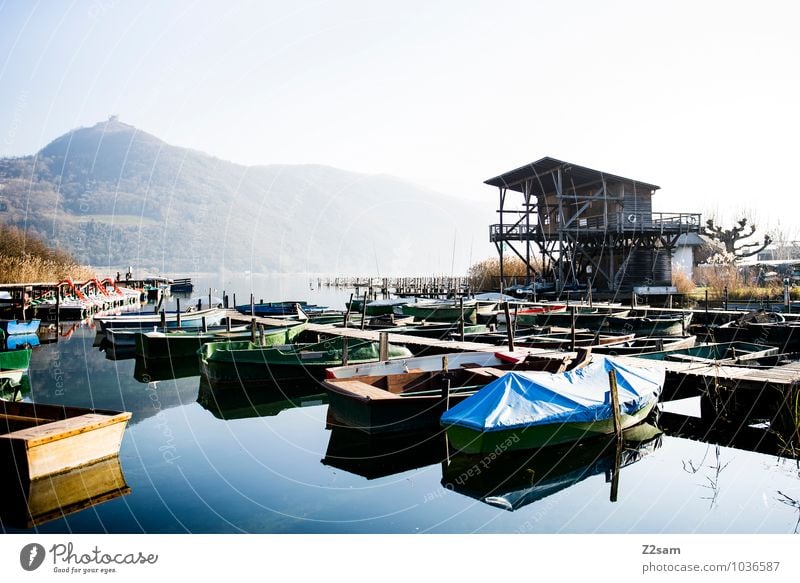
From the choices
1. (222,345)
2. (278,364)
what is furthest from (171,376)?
(278,364)

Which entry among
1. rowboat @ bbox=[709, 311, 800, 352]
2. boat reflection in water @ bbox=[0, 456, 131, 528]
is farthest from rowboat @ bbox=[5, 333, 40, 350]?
rowboat @ bbox=[709, 311, 800, 352]

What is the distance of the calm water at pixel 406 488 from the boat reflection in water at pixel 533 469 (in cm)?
4

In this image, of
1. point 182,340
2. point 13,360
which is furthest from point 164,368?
point 13,360

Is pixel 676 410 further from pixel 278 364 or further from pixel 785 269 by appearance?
pixel 785 269

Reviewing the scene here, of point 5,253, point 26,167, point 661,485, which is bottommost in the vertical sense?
point 661,485

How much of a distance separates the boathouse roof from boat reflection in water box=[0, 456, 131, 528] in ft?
112

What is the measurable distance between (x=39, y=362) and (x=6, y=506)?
1758 centimetres

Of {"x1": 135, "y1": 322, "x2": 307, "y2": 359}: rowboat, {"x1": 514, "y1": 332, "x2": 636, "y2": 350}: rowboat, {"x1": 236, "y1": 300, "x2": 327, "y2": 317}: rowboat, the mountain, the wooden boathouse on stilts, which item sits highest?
the mountain

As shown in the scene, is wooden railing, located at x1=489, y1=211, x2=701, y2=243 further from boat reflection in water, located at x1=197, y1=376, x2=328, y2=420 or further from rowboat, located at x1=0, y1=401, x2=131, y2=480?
rowboat, located at x1=0, y1=401, x2=131, y2=480

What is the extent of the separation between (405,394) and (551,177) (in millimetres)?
33495

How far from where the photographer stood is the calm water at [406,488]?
986 cm

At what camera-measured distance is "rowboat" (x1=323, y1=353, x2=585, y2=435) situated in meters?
13.4

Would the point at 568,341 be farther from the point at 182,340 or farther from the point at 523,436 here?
the point at 182,340

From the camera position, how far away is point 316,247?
572 feet
